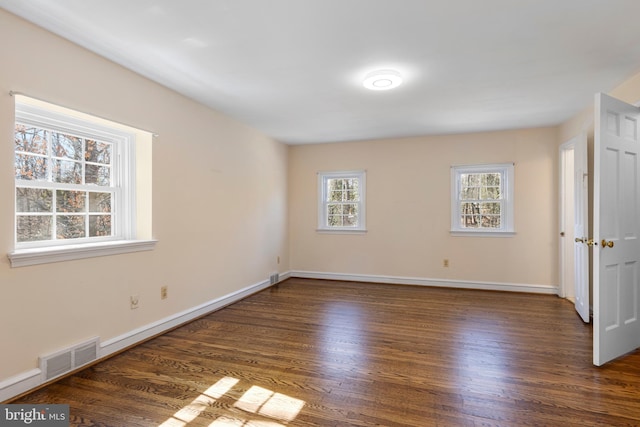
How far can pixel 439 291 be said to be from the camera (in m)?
5.00

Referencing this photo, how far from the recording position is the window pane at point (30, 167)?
91.7 inches

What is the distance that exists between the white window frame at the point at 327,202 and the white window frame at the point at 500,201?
140 cm

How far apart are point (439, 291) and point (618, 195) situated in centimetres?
270

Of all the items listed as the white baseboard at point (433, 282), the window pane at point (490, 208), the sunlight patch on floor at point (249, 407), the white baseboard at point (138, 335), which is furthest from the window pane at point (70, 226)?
the window pane at point (490, 208)

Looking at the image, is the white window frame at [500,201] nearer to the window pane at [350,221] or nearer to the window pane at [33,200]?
the window pane at [350,221]

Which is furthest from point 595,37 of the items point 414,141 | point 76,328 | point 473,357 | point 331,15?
point 76,328

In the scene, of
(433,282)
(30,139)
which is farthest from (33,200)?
(433,282)

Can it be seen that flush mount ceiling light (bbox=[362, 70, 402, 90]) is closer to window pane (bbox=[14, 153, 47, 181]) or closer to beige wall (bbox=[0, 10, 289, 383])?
beige wall (bbox=[0, 10, 289, 383])

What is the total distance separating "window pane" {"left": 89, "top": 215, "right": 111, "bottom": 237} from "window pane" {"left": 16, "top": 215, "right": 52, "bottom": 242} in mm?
335

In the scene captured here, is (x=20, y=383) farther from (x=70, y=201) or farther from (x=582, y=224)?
(x=582, y=224)

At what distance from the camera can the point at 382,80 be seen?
297 cm

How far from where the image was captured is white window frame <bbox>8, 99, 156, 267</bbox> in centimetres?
231

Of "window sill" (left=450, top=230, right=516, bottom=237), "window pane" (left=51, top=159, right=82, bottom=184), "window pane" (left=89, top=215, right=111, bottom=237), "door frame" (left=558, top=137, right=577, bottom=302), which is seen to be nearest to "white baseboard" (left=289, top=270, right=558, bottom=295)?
"door frame" (left=558, top=137, right=577, bottom=302)

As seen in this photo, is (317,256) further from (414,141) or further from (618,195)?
(618,195)
